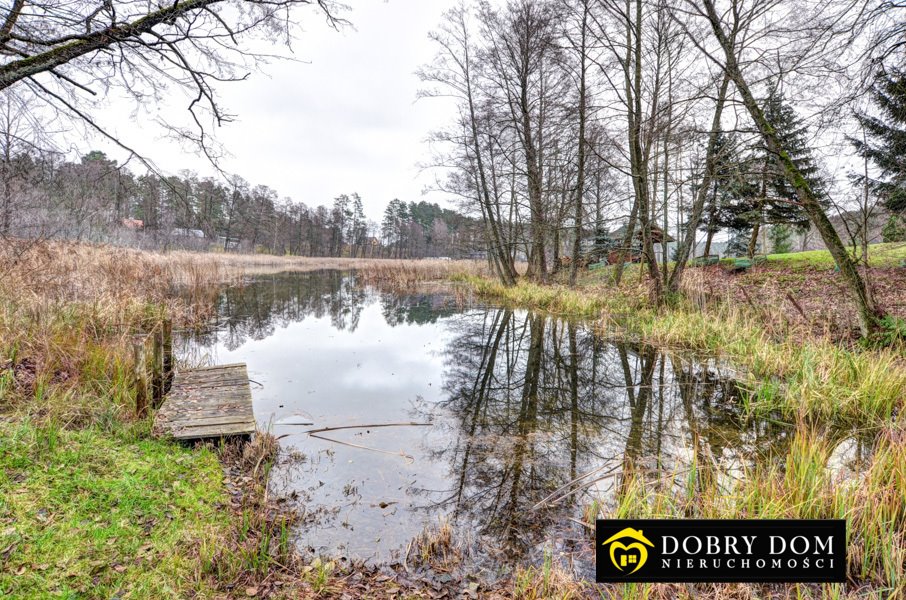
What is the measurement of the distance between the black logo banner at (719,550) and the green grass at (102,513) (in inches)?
80.5

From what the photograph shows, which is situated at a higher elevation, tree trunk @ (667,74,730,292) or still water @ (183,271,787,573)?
tree trunk @ (667,74,730,292)

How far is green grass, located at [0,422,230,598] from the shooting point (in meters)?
1.94

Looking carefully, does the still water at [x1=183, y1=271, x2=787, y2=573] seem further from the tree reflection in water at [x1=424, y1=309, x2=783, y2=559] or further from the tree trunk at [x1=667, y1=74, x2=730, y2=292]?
the tree trunk at [x1=667, y1=74, x2=730, y2=292]

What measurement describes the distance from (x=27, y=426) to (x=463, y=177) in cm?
1634

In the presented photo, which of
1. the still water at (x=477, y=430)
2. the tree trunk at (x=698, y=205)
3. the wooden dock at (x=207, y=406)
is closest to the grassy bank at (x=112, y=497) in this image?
the wooden dock at (x=207, y=406)

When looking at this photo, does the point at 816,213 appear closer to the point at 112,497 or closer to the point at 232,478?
the point at 232,478

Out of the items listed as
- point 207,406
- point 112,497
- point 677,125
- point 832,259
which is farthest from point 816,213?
point 832,259

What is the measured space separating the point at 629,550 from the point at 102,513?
297 cm

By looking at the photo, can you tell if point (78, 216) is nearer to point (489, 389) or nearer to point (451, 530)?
point (489, 389)

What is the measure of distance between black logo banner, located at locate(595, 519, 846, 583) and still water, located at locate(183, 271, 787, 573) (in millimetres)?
443

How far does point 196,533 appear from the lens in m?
2.38

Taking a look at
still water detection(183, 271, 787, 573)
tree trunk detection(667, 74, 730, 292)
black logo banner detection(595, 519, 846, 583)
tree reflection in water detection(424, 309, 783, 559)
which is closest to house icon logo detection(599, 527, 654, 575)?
black logo banner detection(595, 519, 846, 583)

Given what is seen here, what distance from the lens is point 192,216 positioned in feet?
16.9

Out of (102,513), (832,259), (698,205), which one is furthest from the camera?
(832,259)
